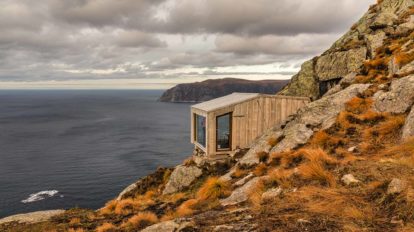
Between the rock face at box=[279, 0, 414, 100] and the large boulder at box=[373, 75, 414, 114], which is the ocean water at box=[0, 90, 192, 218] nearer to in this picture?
the rock face at box=[279, 0, 414, 100]

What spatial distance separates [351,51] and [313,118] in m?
15.5

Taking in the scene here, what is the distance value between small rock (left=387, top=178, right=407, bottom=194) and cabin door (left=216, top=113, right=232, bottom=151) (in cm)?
1575

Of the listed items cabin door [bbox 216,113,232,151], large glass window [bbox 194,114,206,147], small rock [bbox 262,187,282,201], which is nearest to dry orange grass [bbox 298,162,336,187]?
small rock [bbox 262,187,282,201]

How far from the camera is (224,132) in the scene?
23.0 m

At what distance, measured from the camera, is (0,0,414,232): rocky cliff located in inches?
276

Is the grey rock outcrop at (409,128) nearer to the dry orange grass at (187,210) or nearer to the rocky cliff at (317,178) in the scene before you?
the rocky cliff at (317,178)

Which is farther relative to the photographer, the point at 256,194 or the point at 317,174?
the point at 256,194

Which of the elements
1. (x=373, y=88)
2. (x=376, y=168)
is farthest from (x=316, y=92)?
(x=376, y=168)

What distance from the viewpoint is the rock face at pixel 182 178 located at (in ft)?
66.1

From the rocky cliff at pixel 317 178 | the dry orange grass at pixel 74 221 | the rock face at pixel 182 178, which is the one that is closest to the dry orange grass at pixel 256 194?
the rocky cliff at pixel 317 178

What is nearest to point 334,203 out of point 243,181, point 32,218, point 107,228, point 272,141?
point 243,181

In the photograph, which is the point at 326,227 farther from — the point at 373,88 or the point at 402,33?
the point at 402,33

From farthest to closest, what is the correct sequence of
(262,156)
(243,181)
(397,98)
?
(262,156)
(397,98)
(243,181)

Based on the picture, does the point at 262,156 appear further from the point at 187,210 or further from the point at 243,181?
the point at 187,210
